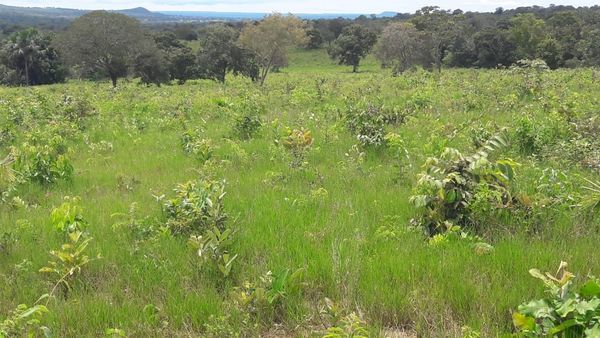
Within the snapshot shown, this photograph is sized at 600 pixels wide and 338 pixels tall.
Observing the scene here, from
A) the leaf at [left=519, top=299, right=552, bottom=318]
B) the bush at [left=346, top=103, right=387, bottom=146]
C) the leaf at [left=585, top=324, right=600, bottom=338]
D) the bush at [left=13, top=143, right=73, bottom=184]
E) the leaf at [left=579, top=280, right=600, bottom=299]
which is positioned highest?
the leaf at [left=579, top=280, right=600, bottom=299]

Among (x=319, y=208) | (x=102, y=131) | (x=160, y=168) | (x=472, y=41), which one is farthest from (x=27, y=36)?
(x=319, y=208)

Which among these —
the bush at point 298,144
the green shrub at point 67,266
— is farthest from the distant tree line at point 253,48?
the green shrub at point 67,266

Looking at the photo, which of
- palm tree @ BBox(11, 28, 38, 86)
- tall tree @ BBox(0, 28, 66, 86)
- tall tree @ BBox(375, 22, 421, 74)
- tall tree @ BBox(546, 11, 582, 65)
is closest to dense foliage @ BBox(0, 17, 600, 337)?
tall tree @ BBox(375, 22, 421, 74)

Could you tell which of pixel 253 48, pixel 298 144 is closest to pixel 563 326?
pixel 298 144

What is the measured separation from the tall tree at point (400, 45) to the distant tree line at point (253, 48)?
104 mm

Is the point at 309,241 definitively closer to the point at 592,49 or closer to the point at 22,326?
the point at 22,326

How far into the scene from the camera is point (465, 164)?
5273mm

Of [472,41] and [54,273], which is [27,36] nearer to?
[472,41]

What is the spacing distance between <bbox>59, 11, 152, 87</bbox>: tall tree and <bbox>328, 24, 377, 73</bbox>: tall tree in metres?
28.1

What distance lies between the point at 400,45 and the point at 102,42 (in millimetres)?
27441

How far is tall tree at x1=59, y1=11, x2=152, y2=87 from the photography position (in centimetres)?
4206

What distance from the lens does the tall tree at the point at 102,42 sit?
42.1 meters

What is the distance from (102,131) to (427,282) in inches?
403

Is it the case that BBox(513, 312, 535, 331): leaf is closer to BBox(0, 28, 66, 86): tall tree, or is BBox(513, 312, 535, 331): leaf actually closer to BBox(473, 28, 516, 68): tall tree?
BBox(473, 28, 516, 68): tall tree
